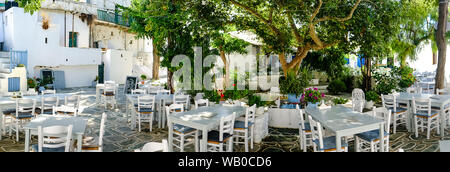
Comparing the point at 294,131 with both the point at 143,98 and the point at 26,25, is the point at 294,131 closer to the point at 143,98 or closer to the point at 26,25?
the point at 143,98

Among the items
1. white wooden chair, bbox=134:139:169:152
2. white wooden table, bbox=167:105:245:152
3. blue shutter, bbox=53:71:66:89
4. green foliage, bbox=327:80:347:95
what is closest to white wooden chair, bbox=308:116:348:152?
white wooden table, bbox=167:105:245:152

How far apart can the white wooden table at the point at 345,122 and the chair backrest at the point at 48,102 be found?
238 inches

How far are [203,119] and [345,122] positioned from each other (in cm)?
250

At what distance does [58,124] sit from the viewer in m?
4.77

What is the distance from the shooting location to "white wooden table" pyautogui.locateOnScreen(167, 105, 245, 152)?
486cm

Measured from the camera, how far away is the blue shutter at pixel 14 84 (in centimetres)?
1259

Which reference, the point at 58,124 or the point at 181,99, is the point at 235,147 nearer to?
the point at 181,99

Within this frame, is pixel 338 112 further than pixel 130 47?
No

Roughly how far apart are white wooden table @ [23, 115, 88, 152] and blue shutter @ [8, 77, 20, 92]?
960 centimetres

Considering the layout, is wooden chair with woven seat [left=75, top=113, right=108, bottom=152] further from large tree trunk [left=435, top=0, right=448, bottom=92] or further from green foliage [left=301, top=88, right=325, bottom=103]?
large tree trunk [left=435, top=0, right=448, bottom=92]
